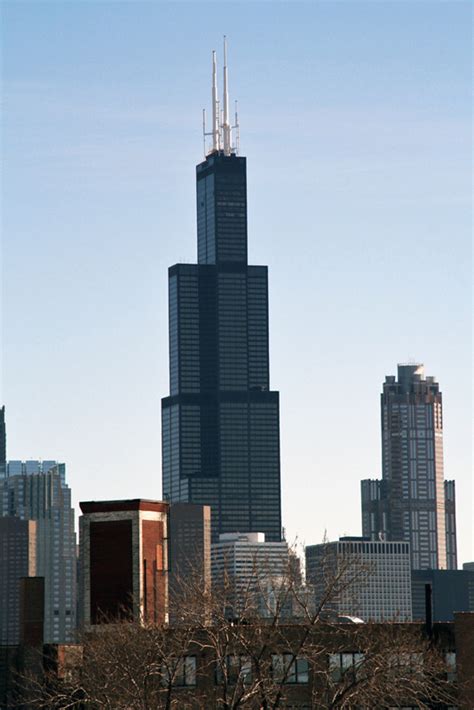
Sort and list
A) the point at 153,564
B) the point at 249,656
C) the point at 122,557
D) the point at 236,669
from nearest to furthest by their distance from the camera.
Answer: the point at 249,656, the point at 236,669, the point at 122,557, the point at 153,564

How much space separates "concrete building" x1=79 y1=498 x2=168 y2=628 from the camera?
124 meters

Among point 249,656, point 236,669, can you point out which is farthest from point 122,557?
point 249,656

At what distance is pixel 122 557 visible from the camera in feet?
409

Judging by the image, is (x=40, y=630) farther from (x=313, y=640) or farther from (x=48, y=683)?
(x=313, y=640)

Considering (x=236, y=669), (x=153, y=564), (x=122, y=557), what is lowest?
(x=236, y=669)

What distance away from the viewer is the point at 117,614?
122 meters

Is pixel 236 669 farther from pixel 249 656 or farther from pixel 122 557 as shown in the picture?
pixel 122 557

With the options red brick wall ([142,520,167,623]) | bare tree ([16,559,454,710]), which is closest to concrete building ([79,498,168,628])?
red brick wall ([142,520,167,623])

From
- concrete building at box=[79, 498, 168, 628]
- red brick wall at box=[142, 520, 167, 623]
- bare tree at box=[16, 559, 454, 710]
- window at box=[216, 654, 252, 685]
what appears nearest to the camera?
window at box=[216, 654, 252, 685]

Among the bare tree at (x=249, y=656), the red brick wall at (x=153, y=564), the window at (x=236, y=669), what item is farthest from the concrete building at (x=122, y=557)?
the window at (x=236, y=669)

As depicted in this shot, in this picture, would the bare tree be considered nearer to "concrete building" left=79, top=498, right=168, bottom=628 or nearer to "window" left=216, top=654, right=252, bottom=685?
"window" left=216, top=654, right=252, bottom=685

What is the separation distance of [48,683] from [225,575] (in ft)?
140

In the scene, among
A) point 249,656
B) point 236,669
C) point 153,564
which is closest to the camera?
point 249,656

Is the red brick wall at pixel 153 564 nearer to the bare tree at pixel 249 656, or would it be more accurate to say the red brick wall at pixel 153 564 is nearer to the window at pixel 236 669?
the bare tree at pixel 249 656
